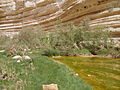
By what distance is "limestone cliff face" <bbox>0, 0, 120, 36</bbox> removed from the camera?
20.5m

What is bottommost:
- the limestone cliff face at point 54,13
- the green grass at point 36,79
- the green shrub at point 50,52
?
the green shrub at point 50,52

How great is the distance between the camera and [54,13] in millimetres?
32031

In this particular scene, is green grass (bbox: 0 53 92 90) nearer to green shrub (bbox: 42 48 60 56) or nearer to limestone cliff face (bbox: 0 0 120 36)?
green shrub (bbox: 42 48 60 56)

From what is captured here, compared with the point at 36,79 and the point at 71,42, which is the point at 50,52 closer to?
the point at 71,42

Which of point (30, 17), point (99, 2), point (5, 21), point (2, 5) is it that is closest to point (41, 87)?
point (99, 2)

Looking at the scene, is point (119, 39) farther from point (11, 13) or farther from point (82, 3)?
point (11, 13)

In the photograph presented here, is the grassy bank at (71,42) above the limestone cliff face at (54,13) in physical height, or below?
below

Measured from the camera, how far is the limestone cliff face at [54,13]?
67.4 ft

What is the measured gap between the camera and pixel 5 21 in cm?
3525

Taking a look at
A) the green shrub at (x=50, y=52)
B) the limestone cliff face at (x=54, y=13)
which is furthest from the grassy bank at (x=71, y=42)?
the limestone cliff face at (x=54, y=13)

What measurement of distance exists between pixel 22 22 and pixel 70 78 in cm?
2985

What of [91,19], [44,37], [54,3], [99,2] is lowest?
[44,37]

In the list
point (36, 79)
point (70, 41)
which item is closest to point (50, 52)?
point (70, 41)

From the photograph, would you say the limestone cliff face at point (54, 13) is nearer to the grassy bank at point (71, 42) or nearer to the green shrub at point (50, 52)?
the grassy bank at point (71, 42)
